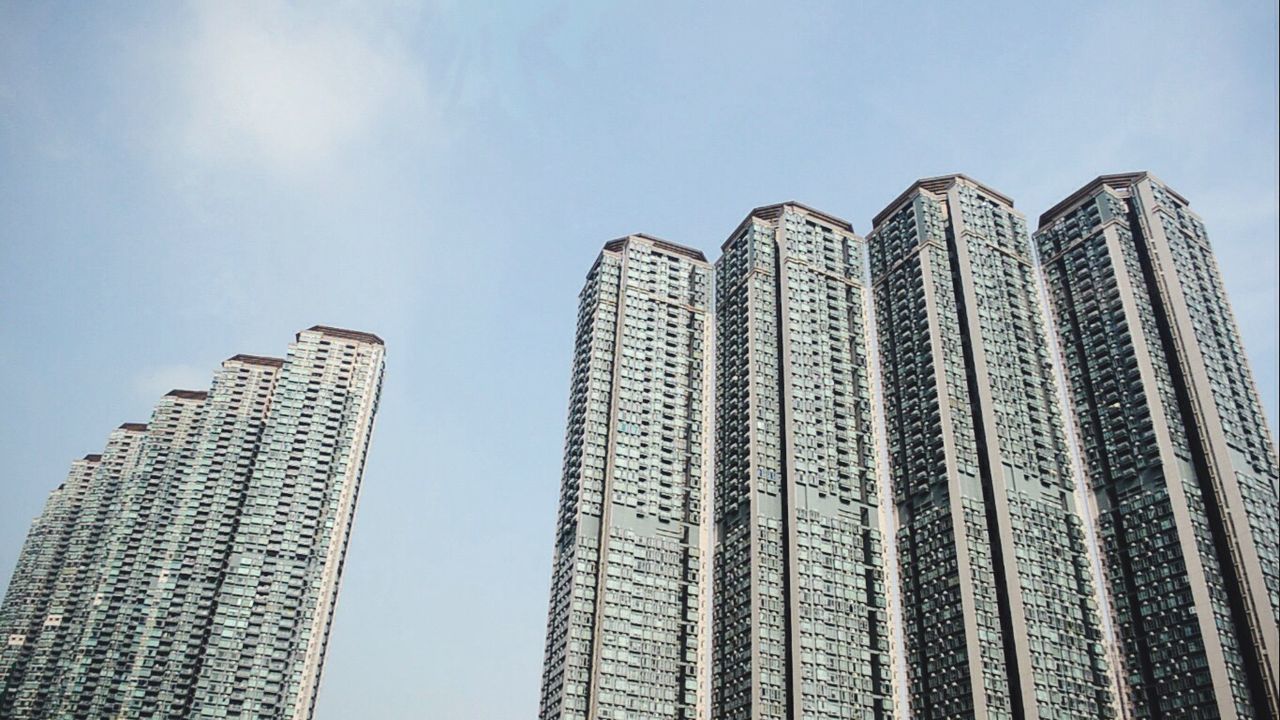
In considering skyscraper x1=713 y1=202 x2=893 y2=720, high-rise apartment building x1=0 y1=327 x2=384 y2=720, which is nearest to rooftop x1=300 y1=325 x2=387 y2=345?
high-rise apartment building x1=0 y1=327 x2=384 y2=720

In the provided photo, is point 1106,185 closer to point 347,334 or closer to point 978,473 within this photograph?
point 978,473

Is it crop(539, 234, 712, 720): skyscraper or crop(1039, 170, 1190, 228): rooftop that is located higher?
crop(1039, 170, 1190, 228): rooftop

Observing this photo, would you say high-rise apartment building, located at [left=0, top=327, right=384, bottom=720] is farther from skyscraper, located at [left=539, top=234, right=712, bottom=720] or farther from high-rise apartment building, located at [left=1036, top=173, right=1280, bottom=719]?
high-rise apartment building, located at [left=1036, top=173, right=1280, bottom=719]

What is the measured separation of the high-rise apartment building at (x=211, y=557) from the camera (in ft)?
316

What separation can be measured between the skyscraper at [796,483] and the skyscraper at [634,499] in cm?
276

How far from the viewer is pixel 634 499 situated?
88000 mm

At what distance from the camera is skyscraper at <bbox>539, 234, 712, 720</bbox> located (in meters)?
79.4

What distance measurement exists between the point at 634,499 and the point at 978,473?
93.5 feet

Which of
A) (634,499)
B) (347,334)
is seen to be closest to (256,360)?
(347,334)

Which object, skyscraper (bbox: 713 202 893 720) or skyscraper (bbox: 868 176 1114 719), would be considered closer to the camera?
skyscraper (bbox: 868 176 1114 719)

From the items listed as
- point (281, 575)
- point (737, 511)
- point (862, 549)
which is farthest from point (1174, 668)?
point (281, 575)

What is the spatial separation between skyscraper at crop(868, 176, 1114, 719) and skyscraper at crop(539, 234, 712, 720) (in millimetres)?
17898

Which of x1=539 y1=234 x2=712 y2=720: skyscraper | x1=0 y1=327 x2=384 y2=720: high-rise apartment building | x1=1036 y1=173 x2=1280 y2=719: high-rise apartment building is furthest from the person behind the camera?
x1=0 y1=327 x2=384 y2=720: high-rise apartment building

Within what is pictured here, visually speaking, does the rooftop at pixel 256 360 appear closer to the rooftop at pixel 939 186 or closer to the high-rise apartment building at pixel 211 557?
the high-rise apartment building at pixel 211 557
